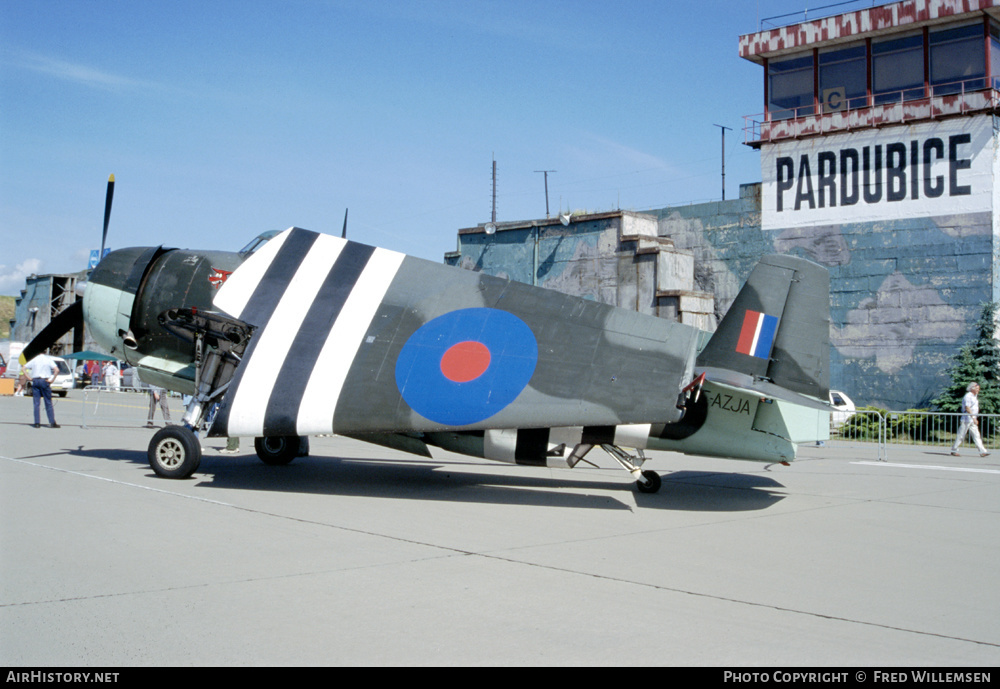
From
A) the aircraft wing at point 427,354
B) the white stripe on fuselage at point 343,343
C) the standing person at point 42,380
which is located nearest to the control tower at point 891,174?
the aircraft wing at point 427,354

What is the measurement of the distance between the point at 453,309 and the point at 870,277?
2305cm

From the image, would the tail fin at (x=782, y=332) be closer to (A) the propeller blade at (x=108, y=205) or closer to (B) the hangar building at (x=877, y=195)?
(A) the propeller blade at (x=108, y=205)

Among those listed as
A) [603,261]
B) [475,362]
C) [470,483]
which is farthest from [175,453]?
[603,261]

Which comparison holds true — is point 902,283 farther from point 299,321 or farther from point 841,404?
point 299,321

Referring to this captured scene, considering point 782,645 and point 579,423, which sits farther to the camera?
point 579,423

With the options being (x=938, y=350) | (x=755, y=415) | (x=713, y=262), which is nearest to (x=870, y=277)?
(x=938, y=350)

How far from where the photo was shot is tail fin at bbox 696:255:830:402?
1021 centimetres

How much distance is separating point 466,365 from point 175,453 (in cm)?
418

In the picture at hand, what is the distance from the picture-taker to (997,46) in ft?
89.5

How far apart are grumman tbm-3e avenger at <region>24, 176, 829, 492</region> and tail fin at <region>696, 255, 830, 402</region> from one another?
0.06 ft

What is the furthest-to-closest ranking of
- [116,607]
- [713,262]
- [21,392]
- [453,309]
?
[21,392] → [713,262] → [453,309] → [116,607]

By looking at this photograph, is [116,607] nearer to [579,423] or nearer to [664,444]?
[579,423]

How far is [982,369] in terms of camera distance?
25.8m

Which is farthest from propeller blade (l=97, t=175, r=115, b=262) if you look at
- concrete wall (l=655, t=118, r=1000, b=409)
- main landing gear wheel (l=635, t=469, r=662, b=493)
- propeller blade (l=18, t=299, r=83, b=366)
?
concrete wall (l=655, t=118, r=1000, b=409)
